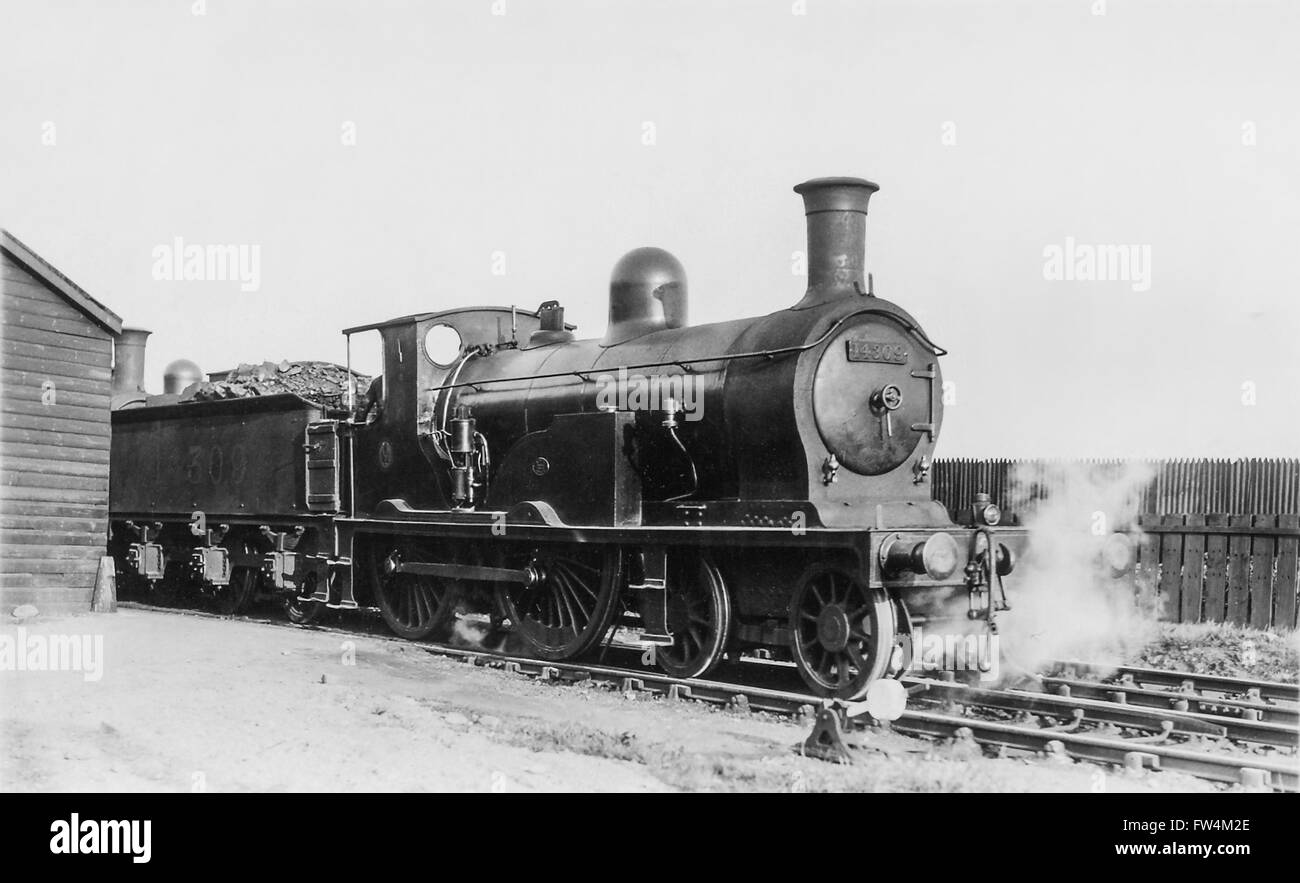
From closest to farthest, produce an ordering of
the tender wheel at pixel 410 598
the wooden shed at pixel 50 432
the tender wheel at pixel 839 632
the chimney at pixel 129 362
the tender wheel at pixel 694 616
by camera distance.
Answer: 1. the tender wheel at pixel 839 632
2. the tender wheel at pixel 694 616
3. the tender wheel at pixel 410 598
4. the wooden shed at pixel 50 432
5. the chimney at pixel 129 362

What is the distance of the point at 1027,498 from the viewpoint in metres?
15.1

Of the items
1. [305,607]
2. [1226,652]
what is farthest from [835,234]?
[305,607]

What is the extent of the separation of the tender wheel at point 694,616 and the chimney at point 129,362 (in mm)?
15377

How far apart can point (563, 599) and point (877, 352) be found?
3.69 metres

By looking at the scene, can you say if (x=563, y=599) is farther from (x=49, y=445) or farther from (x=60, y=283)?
(x=60, y=283)

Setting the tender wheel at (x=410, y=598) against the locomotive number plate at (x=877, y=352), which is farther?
the tender wheel at (x=410, y=598)

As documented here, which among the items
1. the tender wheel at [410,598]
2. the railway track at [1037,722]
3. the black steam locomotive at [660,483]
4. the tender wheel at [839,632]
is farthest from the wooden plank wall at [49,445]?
the tender wheel at [839,632]

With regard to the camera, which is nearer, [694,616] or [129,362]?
[694,616]

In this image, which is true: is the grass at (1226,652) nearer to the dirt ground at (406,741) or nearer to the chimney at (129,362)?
the dirt ground at (406,741)

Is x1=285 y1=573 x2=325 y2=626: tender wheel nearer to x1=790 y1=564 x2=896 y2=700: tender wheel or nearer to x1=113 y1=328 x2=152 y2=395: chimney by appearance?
x1=790 y1=564 x2=896 y2=700: tender wheel

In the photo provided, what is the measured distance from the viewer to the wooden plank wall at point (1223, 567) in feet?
40.2

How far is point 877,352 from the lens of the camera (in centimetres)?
945

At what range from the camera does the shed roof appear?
13734 millimetres

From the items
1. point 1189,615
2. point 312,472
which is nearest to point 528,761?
point 312,472
